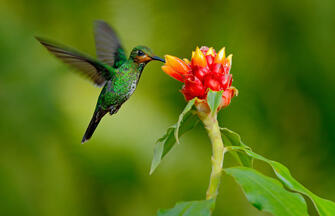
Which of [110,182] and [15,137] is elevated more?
[15,137]

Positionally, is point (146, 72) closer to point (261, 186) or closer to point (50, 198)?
point (50, 198)

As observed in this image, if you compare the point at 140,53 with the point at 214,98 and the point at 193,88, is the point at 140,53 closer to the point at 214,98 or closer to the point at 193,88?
the point at 193,88

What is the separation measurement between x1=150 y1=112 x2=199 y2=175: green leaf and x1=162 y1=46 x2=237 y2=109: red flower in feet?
0.36

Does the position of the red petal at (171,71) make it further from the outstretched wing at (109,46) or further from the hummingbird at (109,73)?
the outstretched wing at (109,46)

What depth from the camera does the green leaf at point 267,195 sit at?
101 centimetres

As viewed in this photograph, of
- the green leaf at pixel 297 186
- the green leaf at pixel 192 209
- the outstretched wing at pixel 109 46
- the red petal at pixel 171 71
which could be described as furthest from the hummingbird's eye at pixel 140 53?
the green leaf at pixel 192 209

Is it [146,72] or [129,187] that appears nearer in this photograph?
[129,187]

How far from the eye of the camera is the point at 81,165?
346 centimetres

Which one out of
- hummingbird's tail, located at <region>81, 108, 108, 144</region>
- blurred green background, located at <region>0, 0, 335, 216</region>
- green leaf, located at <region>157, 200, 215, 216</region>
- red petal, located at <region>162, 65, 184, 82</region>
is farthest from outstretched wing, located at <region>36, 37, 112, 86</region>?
blurred green background, located at <region>0, 0, 335, 216</region>

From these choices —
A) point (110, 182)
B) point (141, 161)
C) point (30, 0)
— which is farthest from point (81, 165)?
point (30, 0)

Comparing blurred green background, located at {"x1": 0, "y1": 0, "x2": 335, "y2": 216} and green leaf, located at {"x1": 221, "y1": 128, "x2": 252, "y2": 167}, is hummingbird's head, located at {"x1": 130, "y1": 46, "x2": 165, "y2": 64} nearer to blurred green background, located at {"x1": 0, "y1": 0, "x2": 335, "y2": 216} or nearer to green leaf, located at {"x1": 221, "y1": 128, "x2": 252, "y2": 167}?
green leaf, located at {"x1": 221, "y1": 128, "x2": 252, "y2": 167}

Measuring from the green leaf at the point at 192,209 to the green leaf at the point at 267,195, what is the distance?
0.31 feet

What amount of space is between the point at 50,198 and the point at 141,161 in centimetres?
81

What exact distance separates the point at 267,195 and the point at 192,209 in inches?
7.4
